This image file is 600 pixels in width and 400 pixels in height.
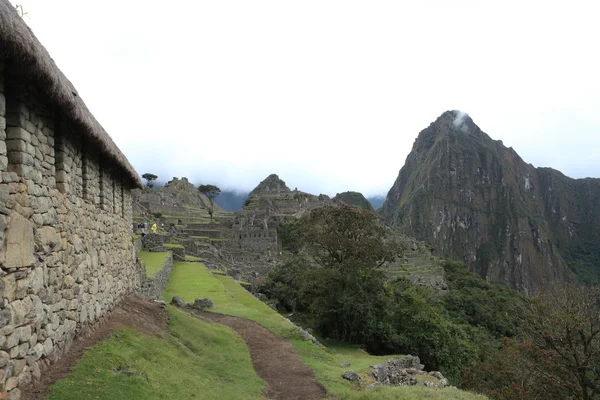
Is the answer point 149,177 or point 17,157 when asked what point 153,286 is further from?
point 149,177

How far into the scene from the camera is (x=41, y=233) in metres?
5.41

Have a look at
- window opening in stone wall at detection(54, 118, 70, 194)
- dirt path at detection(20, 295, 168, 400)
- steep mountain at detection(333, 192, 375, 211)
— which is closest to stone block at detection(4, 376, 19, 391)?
dirt path at detection(20, 295, 168, 400)

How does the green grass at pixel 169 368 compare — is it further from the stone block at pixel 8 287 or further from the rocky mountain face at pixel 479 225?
the rocky mountain face at pixel 479 225

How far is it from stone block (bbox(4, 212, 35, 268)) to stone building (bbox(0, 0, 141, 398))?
1 centimetres

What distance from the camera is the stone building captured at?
4.46 meters

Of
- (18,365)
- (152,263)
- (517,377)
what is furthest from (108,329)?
(517,377)

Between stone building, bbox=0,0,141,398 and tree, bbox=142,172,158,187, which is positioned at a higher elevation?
tree, bbox=142,172,158,187

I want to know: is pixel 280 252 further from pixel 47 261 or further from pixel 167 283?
pixel 47 261

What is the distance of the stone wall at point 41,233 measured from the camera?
4.53 m

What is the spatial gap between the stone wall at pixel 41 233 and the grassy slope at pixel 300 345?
5.55m

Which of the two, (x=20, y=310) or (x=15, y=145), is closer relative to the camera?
(x=20, y=310)

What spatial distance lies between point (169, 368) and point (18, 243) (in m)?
3.98

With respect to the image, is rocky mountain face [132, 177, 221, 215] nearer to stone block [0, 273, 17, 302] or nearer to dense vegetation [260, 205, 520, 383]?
dense vegetation [260, 205, 520, 383]

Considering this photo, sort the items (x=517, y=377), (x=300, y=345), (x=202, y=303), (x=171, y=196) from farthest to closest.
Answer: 1. (x=171, y=196)
2. (x=202, y=303)
3. (x=517, y=377)
4. (x=300, y=345)
